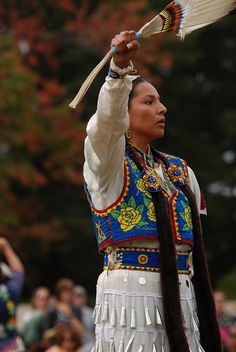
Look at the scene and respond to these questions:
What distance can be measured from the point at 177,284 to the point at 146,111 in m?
1.01

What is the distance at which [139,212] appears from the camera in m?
6.31

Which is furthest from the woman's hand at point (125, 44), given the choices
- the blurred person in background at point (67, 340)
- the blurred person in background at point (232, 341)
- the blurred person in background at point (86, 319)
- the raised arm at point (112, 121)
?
the blurred person in background at point (86, 319)

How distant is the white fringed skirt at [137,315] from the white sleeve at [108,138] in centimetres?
47

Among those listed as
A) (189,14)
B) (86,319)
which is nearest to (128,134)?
(189,14)

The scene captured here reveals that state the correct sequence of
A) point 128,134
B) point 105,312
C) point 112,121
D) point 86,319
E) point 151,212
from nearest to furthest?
point 112,121 → point 151,212 → point 105,312 → point 128,134 → point 86,319

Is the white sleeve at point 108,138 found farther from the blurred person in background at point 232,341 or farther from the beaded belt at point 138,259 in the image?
the blurred person in background at point 232,341

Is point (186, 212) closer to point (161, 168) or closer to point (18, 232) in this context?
point (161, 168)

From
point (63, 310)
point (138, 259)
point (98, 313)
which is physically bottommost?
point (98, 313)

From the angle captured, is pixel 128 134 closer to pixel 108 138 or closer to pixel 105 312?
pixel 108 138

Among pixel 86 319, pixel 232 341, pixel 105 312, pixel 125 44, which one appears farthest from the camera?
pixel 86 319

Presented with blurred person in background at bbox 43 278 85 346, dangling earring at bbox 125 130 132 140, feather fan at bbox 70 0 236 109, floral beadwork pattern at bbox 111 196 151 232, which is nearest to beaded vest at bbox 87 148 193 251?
floral beadwork pattern at bbox 111 196 151 232

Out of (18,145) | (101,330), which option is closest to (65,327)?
(101,330)

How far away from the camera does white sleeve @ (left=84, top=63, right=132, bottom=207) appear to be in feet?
19.5

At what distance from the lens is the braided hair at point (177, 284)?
20.5 ft
